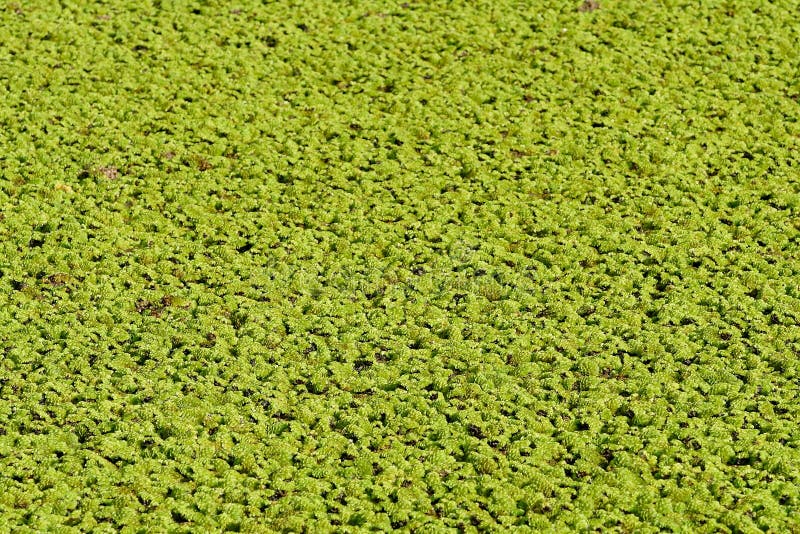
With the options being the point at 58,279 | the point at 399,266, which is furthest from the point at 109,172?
the point at 399,266

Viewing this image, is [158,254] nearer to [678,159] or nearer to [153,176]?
[153,176]

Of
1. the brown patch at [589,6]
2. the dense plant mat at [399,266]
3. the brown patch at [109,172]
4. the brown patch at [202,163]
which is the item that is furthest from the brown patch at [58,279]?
the brown patch at [589,6]

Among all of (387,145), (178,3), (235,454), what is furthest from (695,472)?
(178,3)

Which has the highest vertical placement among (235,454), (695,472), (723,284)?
(723,284)

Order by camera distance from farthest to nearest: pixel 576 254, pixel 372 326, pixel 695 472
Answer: pixel 576 254, pixel 372 326, pixel 695 472

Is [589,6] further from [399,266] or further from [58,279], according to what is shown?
[58,279]

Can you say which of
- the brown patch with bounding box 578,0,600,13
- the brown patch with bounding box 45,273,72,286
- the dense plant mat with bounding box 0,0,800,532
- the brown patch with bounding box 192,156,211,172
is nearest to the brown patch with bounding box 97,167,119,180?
the dense plant mat with bounding box 0,0,800,532
